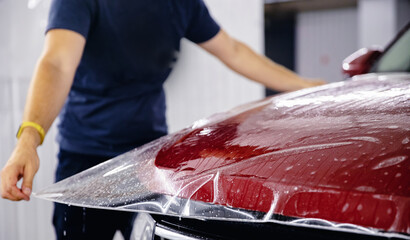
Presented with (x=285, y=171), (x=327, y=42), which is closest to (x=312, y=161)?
(x=285, y=171)

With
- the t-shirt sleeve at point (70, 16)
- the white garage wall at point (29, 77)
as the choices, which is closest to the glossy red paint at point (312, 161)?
the t-shirt sleeve at point (70, 16)

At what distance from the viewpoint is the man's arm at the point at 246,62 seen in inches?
67.9

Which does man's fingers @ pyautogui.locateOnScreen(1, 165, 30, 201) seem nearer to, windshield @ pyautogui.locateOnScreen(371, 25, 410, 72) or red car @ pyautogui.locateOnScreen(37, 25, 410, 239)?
red car @ pyautogui.locateOnScreen(37, 25, 410, 239)

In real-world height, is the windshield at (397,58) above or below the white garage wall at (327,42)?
above

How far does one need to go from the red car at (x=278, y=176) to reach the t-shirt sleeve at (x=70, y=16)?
19.1 inches

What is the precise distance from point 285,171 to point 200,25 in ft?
3.59

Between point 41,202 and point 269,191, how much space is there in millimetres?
2225

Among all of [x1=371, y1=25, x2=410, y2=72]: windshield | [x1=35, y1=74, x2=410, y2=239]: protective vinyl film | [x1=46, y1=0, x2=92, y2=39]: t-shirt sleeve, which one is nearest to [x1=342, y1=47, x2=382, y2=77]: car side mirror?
[x1=371, y1=25, x2=410, y2=72]: windshield

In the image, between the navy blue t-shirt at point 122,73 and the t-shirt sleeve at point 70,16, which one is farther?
the navy blue t-shirt at point 122,73

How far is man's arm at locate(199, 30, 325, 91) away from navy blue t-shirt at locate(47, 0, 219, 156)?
138mm

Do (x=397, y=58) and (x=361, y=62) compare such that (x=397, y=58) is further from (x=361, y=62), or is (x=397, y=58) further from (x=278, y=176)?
(x=278, y=176)

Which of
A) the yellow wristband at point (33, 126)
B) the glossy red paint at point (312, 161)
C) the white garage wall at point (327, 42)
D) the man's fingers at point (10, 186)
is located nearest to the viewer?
the glossy red paint at point (312, 161)

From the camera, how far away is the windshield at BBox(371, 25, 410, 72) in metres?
1.67

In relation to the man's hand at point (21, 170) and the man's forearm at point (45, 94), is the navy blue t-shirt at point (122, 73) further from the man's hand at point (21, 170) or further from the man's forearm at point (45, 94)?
the man's hand at point (21, 170)
